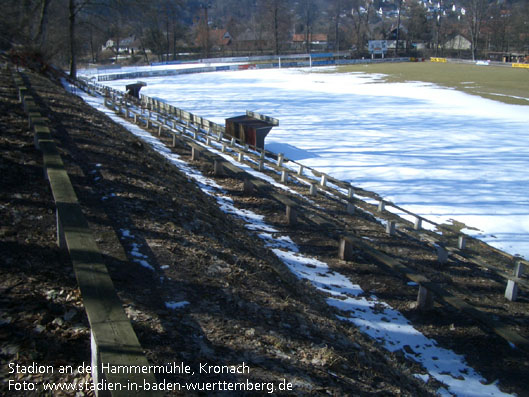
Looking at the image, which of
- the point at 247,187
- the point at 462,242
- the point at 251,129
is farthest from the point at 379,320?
the point at 251,129

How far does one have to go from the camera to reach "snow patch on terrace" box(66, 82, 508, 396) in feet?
17.9

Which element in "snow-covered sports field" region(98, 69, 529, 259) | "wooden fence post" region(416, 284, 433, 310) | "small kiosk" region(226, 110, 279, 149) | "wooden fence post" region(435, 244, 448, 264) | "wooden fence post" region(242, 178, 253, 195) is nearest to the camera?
"wooden fence post" region(416, 284, 433, 310)

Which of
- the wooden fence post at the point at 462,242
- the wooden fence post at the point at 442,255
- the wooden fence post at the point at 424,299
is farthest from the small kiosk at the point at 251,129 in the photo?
the wooden fence post at the point at 424,299

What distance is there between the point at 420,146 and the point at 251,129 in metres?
8.45

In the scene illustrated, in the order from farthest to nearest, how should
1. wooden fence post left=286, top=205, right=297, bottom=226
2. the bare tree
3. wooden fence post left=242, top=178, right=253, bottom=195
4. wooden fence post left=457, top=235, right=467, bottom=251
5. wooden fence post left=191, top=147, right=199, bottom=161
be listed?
the bare tree
wooden fence post left=191, top=147, right=199, bottom=161
wooden fence post left=242, top=178, right=253, bottom=195
wooden fence post left=457, top=235, right=467, bottom=251
wooden fence post left=286, top=205, right=297, bottom=226

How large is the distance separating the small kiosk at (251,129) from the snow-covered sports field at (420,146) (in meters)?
1.36

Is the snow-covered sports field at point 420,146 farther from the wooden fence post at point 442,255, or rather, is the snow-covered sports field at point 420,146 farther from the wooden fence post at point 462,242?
the wooden fence post at point 442,255

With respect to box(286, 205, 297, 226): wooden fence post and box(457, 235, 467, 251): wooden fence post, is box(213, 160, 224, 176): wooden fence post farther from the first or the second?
box(457, 235, 467, 251): wooden fence post

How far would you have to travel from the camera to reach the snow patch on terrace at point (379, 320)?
5.46m

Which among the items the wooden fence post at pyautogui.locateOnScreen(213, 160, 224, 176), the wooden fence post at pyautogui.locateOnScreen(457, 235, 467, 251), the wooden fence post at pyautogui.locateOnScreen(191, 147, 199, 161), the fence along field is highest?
the wooden fence post at pyautogui.locateOnScreen(191, 147, 199, 161)

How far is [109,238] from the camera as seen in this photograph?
196 inches

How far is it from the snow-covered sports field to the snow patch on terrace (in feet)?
19.6

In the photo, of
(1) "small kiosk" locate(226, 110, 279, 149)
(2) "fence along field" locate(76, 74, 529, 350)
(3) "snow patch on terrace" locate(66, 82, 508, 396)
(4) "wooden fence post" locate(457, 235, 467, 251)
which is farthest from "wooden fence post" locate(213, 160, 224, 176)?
(1) "small kiosk" locate(226, 110, 279, 149)

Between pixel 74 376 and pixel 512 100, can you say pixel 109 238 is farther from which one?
pixel 512 100
